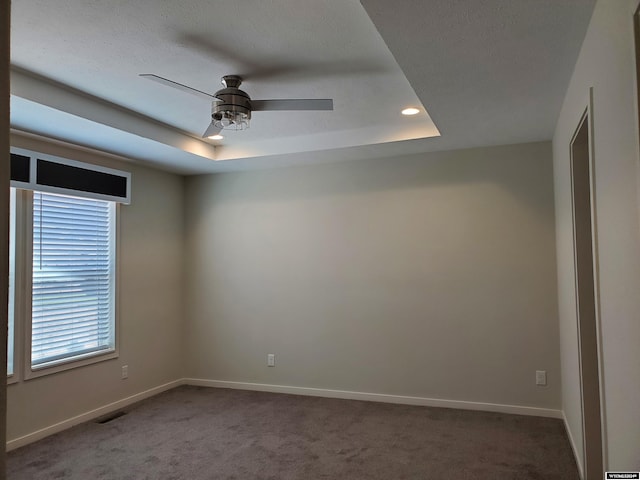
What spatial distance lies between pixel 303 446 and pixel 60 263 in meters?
2.49

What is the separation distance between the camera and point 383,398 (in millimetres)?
4426

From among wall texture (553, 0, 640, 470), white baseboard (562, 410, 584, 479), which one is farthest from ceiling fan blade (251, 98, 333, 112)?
white baseboard (562, 410, 584, 479)

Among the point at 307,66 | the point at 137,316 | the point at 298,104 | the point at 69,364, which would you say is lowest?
the point at 69,364

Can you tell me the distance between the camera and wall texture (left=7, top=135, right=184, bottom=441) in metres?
3.67

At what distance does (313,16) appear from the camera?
2172mm

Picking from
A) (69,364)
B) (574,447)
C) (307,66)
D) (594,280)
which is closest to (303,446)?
→ (574,447)

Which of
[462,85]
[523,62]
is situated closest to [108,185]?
[462,85]

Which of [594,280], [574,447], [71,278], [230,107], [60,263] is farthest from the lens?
[71,278]

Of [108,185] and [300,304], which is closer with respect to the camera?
[108,185]

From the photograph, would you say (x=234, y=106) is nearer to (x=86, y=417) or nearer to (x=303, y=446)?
(x=303, y=446)

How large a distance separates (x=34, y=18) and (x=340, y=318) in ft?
11.3

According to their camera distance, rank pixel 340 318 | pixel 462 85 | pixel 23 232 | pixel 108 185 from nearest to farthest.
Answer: pixel 462 85
pixel 23 232
pixel 108 185
pixel 340 318

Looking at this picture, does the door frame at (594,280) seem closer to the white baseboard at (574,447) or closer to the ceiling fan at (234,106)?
the white baseboard at (574,447)

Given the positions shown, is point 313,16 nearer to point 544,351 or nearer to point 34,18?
point 34,18
